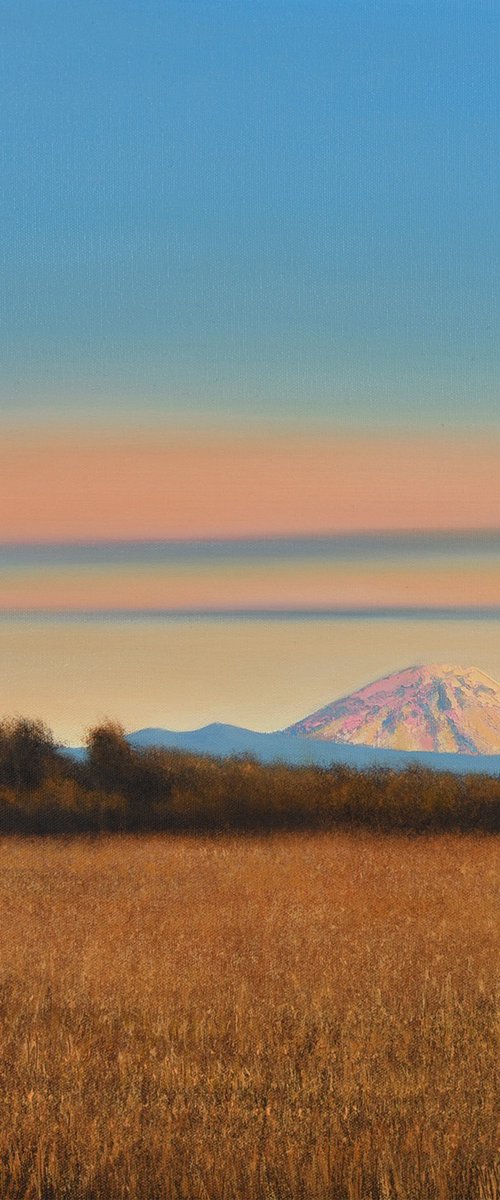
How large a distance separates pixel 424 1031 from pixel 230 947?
14.6 feet

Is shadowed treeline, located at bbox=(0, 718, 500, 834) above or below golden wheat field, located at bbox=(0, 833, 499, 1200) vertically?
above

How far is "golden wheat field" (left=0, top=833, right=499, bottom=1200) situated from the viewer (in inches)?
273

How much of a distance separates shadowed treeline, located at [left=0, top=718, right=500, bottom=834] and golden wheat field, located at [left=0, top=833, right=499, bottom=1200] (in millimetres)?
8505

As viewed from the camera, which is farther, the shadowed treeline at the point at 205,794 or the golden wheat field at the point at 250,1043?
the shadowed treeline at the point at 205,794

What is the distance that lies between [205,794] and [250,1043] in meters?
19.1

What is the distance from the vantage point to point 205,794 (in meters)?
28.7

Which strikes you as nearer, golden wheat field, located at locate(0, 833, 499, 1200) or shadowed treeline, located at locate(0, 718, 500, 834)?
golden wheat field, located at locate(0, 833, 499, 1200)

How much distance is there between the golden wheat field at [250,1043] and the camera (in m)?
6.95

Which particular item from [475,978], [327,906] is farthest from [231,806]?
[475,978]

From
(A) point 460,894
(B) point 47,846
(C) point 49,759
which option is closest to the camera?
(A) point 460,894

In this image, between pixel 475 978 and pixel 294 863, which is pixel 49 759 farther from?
pixel 475 978

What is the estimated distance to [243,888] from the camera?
19.3 metres

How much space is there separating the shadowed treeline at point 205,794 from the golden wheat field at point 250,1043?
8.50 meters

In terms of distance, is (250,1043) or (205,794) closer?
(250,1043)
